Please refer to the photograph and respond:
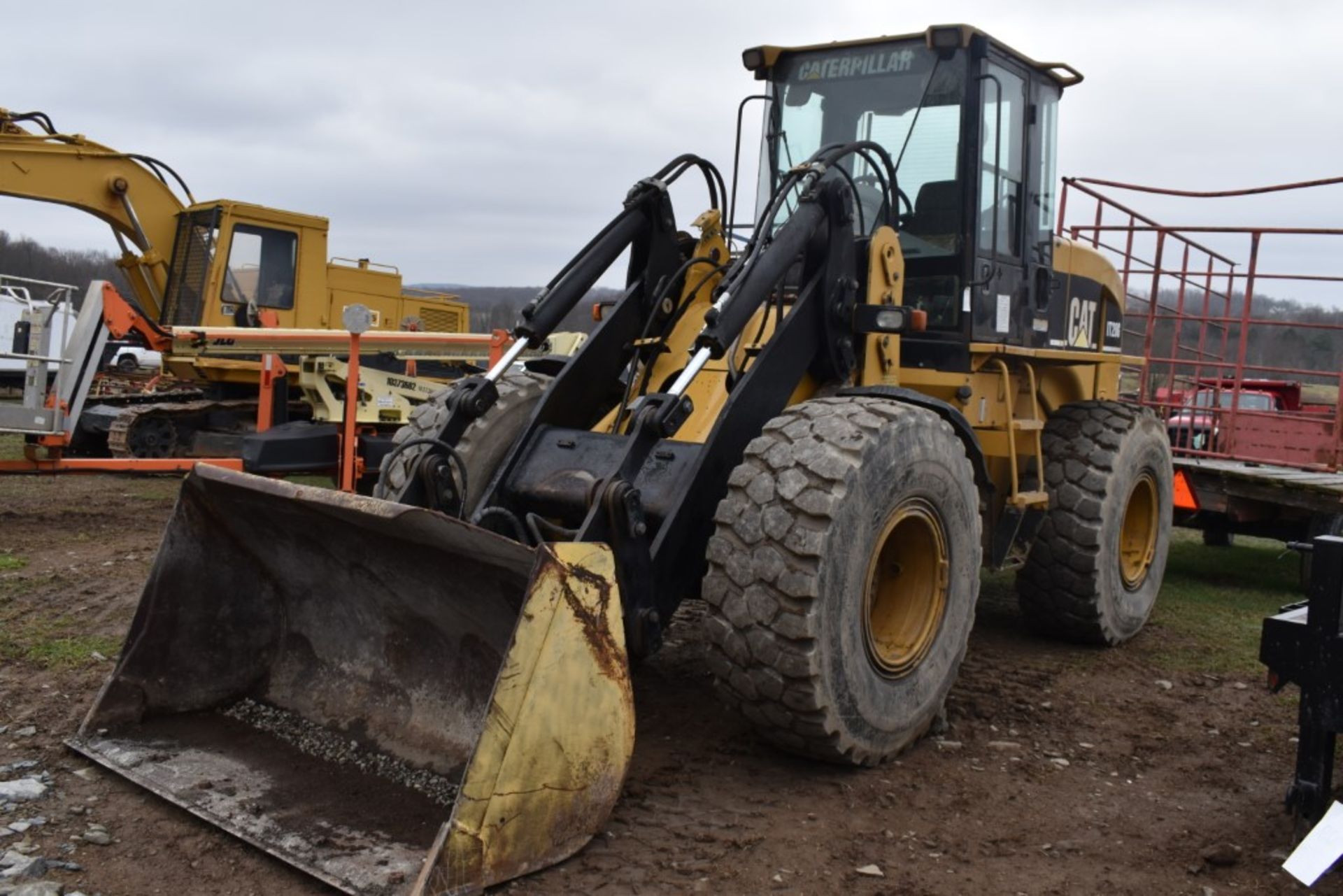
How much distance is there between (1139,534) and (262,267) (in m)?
9.82

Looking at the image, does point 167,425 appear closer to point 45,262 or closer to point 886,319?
point 886,319

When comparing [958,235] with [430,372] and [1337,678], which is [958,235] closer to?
[1337,678]

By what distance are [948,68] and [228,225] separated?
943 centimetres

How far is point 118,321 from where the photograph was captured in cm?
920

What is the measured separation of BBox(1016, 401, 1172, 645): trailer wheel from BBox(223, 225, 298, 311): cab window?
9456 mm

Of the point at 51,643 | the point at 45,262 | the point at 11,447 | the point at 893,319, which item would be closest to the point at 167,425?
the point at 11,447

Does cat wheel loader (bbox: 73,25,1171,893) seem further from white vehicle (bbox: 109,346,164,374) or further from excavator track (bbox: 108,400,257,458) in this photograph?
white vehicle (bbox: 109,346,164,374)

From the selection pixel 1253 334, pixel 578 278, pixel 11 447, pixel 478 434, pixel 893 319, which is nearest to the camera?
pixel 893 319

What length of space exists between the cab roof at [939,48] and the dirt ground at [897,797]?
280 centimetres

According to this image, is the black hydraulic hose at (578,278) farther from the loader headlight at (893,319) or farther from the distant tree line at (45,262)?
the distant tree line at (45,262)

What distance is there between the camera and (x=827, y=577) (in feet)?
12.5

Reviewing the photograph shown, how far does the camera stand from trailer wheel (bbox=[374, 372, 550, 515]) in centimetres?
484

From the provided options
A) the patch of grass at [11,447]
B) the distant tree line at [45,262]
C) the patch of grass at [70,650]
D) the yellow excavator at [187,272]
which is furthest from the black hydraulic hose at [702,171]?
the distant tree line at [45,262]

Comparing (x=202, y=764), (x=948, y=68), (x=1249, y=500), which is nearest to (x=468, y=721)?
(x=202, y=764)
